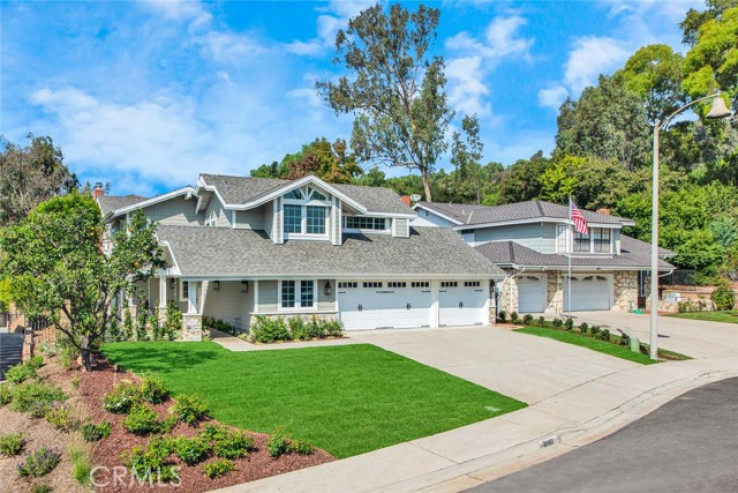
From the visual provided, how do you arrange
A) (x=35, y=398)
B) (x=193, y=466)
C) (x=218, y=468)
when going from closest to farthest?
(x=218, y=468) → (x=193, y=466) → (x=35, y=398)

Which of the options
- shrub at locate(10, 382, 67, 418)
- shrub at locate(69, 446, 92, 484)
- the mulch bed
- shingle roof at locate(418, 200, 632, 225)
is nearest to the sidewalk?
the mulch bed

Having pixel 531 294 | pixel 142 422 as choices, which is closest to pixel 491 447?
pixel 142 422

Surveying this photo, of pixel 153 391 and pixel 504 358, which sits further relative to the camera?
pixel 504 358

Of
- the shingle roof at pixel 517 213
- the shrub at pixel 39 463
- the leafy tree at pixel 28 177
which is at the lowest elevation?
the shrub at pixel 39 463

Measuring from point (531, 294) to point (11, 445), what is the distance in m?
25.9

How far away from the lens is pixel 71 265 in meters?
13.5

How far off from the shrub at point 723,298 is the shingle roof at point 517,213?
6.29m

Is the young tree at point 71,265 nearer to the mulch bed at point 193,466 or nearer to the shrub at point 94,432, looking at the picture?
the mulch bed at point 193,466

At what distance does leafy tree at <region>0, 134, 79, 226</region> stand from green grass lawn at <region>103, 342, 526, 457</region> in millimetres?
41037

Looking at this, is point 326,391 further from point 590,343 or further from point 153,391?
point 590,343

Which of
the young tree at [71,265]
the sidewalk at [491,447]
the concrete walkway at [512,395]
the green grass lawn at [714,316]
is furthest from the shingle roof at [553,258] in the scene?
the young tree at [71,265]

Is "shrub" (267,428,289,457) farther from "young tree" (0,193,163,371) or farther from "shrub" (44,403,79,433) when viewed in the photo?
"young tree" (0,193,163,371)

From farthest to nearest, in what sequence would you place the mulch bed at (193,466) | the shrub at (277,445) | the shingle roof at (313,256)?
the shingle roof at (313,256)
the shrub at (277,445)
the mulch bed at (193,466)

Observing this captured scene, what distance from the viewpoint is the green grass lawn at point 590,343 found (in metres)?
18.7
